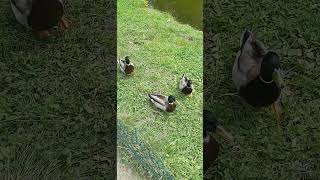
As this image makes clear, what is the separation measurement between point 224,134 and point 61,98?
6.05ft

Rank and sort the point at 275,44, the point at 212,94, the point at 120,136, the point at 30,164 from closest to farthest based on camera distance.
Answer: the point at 30,164 → the point at 120,136 → the point at 212,94 → the point at 275,44

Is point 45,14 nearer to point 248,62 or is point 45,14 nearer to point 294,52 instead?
point 248,62

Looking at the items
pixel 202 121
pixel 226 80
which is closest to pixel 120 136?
pixel 202 121

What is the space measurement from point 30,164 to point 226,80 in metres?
2.40

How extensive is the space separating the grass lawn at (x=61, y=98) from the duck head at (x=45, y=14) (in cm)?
29

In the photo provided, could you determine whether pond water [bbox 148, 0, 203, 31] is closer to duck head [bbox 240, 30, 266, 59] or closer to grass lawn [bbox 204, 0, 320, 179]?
grass lawn [bbox 204, 0, 320, 179]

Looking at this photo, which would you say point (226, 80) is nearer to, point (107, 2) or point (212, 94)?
point (212, 94)

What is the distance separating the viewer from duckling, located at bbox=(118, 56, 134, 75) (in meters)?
5.51

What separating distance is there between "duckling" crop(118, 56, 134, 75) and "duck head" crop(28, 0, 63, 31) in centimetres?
93

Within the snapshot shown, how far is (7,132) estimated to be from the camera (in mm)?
4910

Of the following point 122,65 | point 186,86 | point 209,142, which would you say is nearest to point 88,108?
point 122,65

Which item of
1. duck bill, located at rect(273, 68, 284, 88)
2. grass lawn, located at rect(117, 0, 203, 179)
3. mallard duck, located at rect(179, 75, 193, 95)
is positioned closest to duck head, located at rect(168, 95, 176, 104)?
grass lawn, located at rect(117, 0, 203, 179)

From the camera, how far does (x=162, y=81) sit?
557 cm

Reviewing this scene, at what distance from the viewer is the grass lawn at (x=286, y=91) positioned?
189 inches
